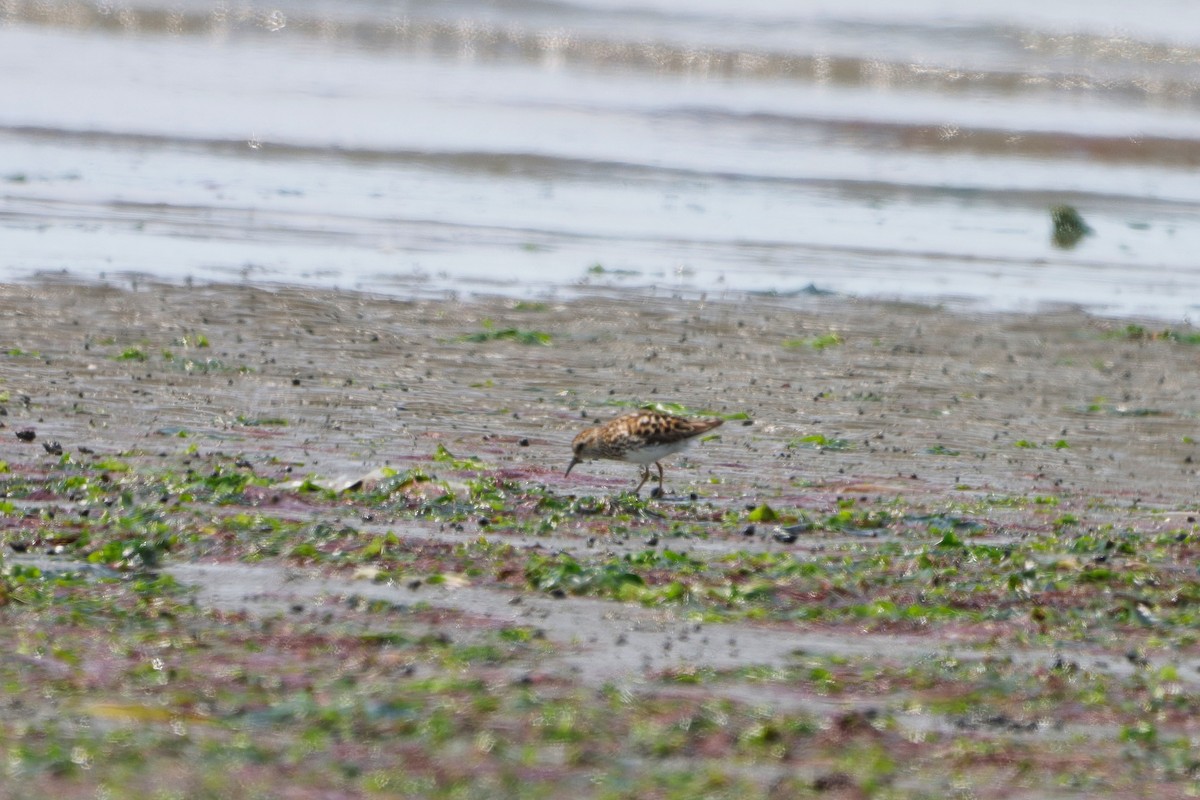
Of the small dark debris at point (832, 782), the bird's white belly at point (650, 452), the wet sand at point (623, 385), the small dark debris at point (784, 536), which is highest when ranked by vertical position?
the small dark debris at point (832, 782)

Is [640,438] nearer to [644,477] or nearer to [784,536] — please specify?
[644,477]

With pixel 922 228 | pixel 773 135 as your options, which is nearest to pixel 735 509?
pixel 922 228

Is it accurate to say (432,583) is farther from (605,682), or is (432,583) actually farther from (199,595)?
(605,682)

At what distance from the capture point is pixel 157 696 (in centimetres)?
647

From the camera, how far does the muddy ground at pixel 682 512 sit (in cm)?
639

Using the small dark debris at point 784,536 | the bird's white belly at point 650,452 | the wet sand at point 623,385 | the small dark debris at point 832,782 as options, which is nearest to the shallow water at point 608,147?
the wet sand at point 623,385

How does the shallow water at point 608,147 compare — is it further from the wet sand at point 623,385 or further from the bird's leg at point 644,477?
the bird's leg at point 644,477

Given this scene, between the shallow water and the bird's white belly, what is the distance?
668 centimetres

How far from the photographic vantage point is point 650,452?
33.5 feet

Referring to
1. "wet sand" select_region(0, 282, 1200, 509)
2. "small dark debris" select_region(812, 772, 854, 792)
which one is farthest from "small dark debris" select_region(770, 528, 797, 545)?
"small dark debris" select_region(812, 772, 854, 792)

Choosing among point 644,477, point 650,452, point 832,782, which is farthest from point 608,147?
point 832,782

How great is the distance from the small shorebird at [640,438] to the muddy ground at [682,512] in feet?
0.84

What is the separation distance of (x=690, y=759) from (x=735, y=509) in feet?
12.7

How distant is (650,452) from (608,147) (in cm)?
1768
